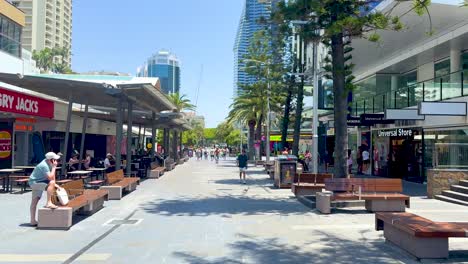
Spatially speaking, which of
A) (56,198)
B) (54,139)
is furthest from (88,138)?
(56,198)

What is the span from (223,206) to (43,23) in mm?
151982

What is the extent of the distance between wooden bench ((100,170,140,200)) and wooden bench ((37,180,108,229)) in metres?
2.24

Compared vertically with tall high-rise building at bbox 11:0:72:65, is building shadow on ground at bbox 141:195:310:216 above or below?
below

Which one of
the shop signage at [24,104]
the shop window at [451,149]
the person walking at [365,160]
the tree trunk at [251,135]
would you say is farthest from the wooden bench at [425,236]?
the tree trunk at [251,135]

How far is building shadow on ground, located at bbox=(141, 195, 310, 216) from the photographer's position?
12.9 m

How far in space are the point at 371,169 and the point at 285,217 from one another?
1887 centimetres

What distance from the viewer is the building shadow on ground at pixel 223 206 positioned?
1289 centimetres

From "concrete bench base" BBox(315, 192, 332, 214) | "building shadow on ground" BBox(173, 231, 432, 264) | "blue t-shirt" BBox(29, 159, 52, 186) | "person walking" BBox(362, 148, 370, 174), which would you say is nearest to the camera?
"building shadow on ground" BBox(173, 231, 432, 264)

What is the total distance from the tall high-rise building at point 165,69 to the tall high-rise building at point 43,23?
2881 cm

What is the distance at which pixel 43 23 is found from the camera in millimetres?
148750

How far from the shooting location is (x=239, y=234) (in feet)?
32.2

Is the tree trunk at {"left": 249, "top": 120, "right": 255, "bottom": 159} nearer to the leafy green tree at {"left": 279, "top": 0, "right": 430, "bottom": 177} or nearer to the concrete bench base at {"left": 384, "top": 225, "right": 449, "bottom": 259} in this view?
the leafy green tree at {"left": 279, "top": 0, "right": 430, "bottom": 177}

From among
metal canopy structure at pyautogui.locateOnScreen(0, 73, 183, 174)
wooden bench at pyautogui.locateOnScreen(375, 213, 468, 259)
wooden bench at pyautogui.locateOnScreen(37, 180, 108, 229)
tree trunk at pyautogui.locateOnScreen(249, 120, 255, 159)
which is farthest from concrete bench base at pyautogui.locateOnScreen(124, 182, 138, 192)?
tree trunk at pyautogui.locateOnScreen(249, 120, 255, 159)

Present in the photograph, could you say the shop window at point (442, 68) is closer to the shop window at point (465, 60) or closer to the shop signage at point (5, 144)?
the shop window at point (465, 60)
